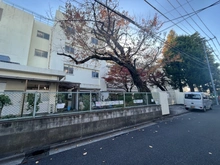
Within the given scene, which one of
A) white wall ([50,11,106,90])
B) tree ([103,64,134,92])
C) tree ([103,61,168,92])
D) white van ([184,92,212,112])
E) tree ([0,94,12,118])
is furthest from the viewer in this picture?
tree ([103,64,134,92])

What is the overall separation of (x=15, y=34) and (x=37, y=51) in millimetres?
2619

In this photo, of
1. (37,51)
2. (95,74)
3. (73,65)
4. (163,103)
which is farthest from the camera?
(95,74)

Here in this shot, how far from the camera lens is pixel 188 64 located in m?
17.2

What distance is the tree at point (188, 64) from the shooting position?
676 inches

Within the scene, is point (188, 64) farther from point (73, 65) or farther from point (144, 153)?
point (144, 153)

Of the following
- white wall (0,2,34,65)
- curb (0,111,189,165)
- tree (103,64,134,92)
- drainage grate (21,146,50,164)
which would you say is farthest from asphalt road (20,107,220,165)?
white wall (0,2,34,65)

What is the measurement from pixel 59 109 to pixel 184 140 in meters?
5.36

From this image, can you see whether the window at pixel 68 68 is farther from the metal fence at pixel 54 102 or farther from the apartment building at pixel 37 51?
the metal fence at pixel 54 102

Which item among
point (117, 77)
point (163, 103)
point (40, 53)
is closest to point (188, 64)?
point (117, 77)

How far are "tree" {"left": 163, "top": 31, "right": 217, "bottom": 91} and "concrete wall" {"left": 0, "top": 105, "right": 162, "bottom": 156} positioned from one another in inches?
573

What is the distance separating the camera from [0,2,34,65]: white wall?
11.6 metres

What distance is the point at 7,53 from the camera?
11.6 meters

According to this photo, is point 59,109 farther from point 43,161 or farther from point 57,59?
point 57,59

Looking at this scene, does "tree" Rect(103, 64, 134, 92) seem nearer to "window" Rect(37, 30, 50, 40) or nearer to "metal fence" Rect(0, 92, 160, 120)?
"metal fence" Rect(0, 92, 160, 120)
